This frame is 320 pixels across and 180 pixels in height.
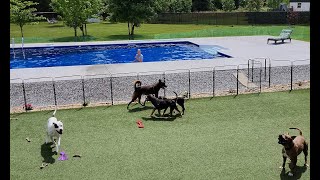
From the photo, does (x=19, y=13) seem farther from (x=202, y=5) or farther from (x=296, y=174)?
(x=202, y=5)

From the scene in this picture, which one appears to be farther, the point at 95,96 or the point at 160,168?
the point at 95,96

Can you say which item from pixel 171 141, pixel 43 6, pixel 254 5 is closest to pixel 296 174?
pixel 171 141

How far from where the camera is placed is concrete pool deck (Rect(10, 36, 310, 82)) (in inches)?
785

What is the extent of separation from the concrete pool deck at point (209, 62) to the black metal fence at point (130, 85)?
0.85 metres

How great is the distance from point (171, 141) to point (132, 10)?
28.3 m

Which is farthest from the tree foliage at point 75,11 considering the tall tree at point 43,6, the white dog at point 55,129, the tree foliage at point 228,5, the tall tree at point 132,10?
the tree foliage at point 228,5

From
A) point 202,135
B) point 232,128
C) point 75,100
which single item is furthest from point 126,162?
point 75,100

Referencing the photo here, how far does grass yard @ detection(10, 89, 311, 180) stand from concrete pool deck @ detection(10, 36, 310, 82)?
615 cm

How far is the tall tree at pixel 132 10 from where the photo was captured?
36531 millimetres

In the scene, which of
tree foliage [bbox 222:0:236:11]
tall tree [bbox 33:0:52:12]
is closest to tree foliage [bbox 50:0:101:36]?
tall tree [bbox 33:0:52:12]

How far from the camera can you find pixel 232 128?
11.1 m

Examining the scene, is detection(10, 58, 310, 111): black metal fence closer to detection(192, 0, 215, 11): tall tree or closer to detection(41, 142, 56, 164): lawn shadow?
detection(41, 142, 56, 164): lawn shadow

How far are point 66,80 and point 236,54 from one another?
12.8m

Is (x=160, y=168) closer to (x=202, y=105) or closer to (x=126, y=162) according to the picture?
(x=126, y=162)
